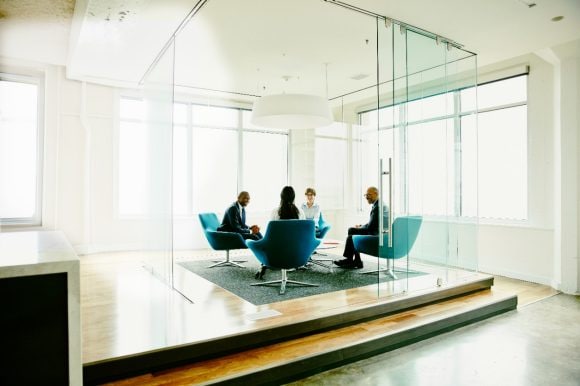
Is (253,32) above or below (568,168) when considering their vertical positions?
above

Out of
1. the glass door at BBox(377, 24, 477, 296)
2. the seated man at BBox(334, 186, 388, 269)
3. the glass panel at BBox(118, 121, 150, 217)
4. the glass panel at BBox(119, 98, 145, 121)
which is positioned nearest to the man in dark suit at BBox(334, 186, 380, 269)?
the seated man at BBox(334, 186, 388, 269)

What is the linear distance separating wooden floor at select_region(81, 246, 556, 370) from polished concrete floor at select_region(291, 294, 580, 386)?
0.67 meters

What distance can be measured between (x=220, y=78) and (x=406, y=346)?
5510mm

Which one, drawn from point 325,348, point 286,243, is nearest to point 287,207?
point 286,243

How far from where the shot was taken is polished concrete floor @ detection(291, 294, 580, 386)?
2.80m

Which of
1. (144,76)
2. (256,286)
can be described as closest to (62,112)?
(144,76)

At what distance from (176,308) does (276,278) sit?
5.44 ft

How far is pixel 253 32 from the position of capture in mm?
4859

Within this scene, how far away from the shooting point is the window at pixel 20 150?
653 centimetres

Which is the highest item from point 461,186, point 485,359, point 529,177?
point 529,177

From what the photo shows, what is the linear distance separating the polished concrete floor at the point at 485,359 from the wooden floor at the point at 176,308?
0.67m

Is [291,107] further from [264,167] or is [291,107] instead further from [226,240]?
[264,167]

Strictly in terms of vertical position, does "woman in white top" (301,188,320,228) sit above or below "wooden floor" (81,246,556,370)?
above

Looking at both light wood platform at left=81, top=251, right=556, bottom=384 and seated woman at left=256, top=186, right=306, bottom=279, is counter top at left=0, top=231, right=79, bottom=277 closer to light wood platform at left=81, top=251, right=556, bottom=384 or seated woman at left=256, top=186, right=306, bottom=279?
light wood platform at left=81, top=251, right=556, bottom=384
